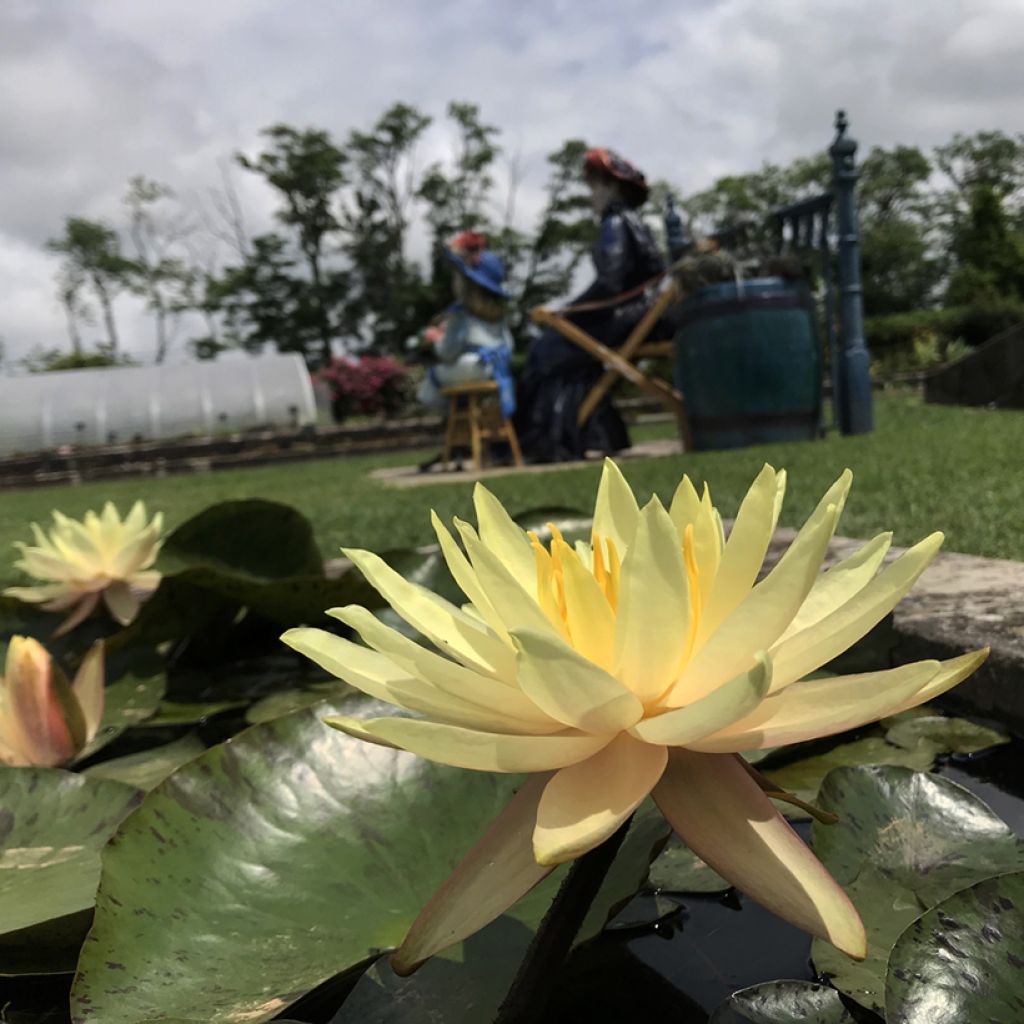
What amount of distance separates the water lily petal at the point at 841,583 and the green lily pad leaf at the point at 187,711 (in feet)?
2.24

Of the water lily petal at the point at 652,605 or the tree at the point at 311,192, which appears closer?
the water lily petal at the point at 652,605

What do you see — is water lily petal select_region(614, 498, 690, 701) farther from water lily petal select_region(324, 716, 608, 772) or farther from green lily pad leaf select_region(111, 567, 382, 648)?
green lily pad leaf select_region(111, 567, 382, 648)

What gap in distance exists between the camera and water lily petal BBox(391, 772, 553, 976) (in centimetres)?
26

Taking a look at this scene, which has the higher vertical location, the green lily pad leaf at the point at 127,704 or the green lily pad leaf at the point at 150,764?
the green lily pad leaf at the point at 127,704

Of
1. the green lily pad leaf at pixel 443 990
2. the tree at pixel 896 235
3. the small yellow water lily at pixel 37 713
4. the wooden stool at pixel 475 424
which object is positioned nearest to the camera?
the green lily pad leaf at pixel 443 990

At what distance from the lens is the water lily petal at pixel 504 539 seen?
0.37m

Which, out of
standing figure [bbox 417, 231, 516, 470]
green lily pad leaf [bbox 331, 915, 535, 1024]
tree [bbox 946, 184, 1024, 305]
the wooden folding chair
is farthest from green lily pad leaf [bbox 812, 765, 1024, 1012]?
tree [bbox 946, 184, 1024, 305]

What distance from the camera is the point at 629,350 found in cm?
482

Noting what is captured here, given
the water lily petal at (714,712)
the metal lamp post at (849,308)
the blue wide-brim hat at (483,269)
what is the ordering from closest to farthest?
the water lily petal at (714,712), the metal lamp post at (849,308), the blue wide-brim hat at (483,269)

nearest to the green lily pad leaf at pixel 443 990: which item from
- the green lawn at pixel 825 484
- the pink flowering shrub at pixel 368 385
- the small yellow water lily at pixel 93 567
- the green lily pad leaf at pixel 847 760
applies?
the green lily pad leaf at pixel 847 760

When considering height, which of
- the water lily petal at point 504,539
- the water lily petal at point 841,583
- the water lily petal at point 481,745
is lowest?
the water lily petal at point 481,745

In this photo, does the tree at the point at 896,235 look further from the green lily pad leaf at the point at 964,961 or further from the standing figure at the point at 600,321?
the green lily pad leaf at the point at 964,961

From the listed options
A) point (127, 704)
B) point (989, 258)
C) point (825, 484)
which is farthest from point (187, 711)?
point (989, 258)

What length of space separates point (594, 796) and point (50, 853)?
0.39m
